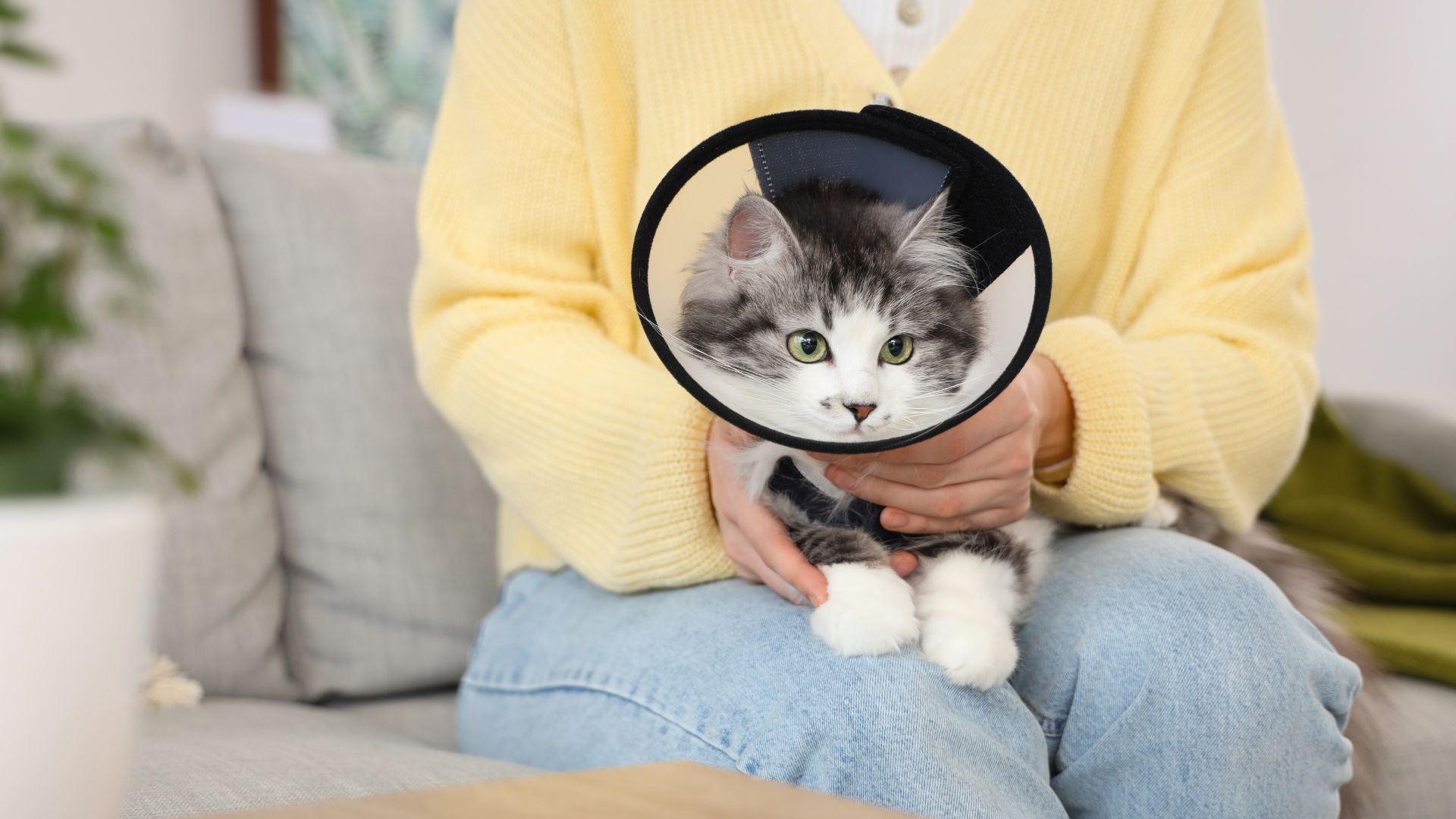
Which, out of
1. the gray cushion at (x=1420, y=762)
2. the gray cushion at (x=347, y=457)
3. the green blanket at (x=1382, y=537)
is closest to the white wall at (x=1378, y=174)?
the green blanket at (x=1382, y=537)

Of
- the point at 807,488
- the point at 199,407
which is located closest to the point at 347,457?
the point at 199,407

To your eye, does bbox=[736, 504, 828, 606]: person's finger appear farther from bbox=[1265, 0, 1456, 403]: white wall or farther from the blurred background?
bbox=[1265, 0, 1456, 403]: white wall

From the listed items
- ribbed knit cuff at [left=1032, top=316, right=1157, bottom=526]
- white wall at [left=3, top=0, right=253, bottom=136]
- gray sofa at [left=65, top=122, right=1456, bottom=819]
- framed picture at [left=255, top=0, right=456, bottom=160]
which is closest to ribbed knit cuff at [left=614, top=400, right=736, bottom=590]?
ribbed knit cuff at [left=1032, top=316, right=1157, bottom=526]

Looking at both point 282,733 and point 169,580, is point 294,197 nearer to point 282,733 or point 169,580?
point 169,580

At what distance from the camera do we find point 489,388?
1.07 m

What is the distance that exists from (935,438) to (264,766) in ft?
2.01

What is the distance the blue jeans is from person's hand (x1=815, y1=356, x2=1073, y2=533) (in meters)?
0.11

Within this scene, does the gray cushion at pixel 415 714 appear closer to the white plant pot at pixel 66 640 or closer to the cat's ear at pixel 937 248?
the cat's ear at pixel 937 248

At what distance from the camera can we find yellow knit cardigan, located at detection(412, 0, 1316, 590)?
100 centimetres

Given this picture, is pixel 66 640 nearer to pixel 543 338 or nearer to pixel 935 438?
pixel 935 438

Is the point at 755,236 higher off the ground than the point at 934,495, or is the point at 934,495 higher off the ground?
the point at 755,236

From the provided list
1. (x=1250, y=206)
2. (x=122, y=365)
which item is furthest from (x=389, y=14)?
(x=1250, y=206)

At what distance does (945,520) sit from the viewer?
0.91 metres

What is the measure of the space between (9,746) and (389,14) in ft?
9.86
